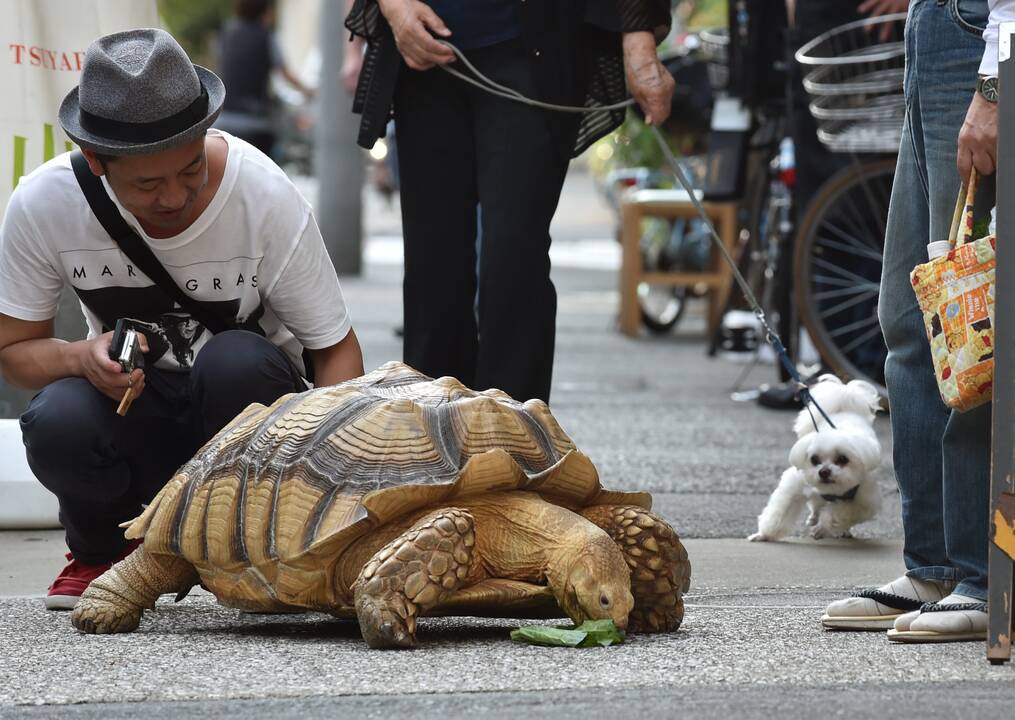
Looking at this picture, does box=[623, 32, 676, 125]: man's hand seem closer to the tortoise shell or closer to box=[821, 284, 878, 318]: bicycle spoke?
the tortoise shell

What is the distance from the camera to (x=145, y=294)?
3795 mm

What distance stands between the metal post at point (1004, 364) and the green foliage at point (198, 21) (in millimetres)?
48112

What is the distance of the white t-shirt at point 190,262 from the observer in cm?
370

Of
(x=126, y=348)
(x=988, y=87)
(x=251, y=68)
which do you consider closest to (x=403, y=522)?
(x=126, y=348)

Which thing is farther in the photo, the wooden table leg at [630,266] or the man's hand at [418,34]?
the wooden table leg at [630,266]

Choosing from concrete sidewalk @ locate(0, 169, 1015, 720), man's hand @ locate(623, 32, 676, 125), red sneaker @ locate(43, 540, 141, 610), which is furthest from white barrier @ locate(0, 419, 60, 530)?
man's hand @ locate(623, 32, 676, 125)

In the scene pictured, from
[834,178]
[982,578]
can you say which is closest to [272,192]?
[982,578]

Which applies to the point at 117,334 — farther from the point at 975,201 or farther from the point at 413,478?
the point at 975,201

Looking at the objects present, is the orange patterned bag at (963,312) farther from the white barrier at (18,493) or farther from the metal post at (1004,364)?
the white barrier at (18,493)

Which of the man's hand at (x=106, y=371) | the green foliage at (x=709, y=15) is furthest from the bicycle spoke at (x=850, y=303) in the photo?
the green foliage at (x=709, y=15)

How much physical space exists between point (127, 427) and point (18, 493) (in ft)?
3.65

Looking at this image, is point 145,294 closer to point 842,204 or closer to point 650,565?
point 650,565

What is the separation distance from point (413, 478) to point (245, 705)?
57 cm

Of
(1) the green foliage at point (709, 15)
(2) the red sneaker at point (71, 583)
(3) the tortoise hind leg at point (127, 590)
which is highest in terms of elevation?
(1) the green foliage at point (709, 15)
